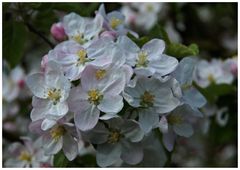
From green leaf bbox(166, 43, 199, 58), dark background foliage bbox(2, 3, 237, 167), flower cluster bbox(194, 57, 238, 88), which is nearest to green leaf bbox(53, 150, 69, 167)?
dark background foliage bbox(2, 3, 237, 167)

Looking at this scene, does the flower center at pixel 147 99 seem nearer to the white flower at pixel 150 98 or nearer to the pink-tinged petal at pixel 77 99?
the white flower at pixel 150 98

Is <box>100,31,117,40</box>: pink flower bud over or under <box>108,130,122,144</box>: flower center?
over

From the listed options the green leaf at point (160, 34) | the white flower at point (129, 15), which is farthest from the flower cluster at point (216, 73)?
the white flower at point (129, 15)

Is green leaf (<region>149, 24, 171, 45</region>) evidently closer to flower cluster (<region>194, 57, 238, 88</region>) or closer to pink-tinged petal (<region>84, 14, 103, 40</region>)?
pink-tinged petal (<region>84, 14, 103, 40</region>)

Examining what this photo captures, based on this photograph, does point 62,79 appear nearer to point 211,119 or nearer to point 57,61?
point 57,61

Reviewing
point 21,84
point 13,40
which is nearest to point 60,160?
point 13,40

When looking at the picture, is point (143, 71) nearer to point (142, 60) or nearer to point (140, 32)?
point (142, 60)
